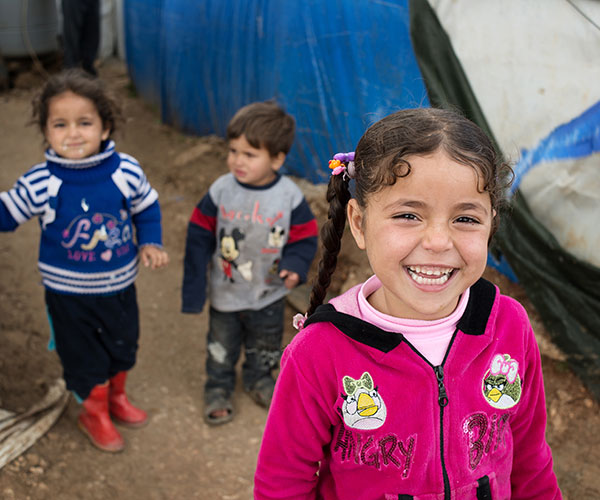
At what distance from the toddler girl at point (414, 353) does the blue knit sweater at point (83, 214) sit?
1528mm

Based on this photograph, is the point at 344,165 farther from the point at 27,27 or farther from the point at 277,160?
the point at 27,27

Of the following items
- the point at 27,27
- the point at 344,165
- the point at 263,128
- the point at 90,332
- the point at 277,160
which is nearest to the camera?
the point at 344,165

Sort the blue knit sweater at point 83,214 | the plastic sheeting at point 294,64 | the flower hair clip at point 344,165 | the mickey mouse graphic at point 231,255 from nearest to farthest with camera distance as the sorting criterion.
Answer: the flower hair clip at point 344,165
the blue knit sweater at point 83,214
the mickey mouse graphic at point 231,255
the plastic sheeting at point 294,64

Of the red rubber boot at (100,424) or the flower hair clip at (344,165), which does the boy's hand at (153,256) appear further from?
the flower hair clip at (344,165)

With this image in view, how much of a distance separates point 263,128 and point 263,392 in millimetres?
1431

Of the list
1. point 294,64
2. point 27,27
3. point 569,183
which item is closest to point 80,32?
point 27,27

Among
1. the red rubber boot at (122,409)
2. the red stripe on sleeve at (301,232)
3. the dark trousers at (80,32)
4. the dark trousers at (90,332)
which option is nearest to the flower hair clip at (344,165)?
the red stripe on sleeve at (301,232)

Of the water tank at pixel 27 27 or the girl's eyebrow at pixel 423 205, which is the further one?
the water tank at pixel 27 27

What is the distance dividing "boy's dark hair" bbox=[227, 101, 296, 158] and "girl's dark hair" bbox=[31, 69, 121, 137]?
1.81 feet

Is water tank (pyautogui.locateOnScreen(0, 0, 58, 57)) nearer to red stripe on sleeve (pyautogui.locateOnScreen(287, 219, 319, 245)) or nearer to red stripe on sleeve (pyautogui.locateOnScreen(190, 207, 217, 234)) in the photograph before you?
red stripe on sleeve (pyautogui.locateOnScreen(190, 207, 217, 234))

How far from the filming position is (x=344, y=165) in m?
1.67

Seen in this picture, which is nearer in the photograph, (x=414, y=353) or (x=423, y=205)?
(x=423, y=205)

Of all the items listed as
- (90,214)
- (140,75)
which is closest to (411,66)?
(90,214)

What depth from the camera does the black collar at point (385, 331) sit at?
1.50m
